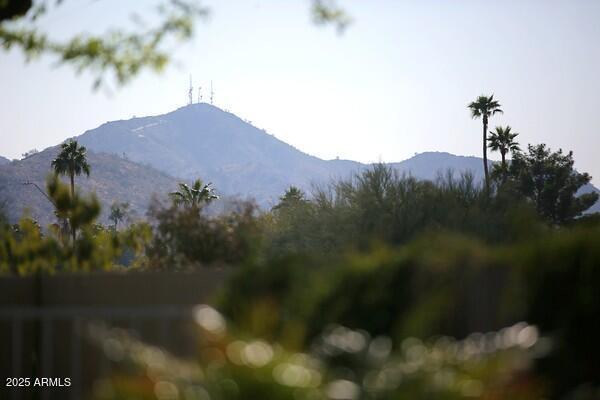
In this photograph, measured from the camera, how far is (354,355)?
128 inches

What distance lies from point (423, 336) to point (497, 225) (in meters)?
26.1

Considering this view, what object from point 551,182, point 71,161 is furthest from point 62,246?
point 71,161

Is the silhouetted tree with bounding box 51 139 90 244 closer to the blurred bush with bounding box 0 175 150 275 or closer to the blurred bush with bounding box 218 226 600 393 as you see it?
the blurred bush with bounding box 0 175 150 275

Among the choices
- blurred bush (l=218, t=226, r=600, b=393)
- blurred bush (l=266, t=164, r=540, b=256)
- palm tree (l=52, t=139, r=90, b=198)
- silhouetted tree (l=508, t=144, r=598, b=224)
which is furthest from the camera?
palm tree (l=52, t=139, r=90, b=198)

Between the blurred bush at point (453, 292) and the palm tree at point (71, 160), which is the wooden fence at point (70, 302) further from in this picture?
the palm tree at point (71, 160)

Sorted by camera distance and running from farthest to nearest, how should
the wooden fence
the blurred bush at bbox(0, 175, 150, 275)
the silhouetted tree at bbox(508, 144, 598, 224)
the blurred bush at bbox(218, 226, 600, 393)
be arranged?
the silhouetted tree at bbox(508, 144, 598, 224) → the blurred bush at bbox(0, 175, 150, 275) → the wooden fence → the blurred bush at bbox(218, 226, 600, 393)

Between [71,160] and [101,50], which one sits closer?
[101,50]

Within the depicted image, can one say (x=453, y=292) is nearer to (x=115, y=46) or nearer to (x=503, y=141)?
(x=115, y=46)

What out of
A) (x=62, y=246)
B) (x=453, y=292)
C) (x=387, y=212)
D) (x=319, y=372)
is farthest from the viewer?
(x=387, y=212)

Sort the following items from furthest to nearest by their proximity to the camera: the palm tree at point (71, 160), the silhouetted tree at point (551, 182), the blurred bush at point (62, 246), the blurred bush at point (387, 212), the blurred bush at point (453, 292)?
the palm tree at point (71, 160), the silhouetted tree at point (551, 182), the blurred bush at point (387, 212), the blurred bush at point (62, 246), the blurred bush at point (453, 292)

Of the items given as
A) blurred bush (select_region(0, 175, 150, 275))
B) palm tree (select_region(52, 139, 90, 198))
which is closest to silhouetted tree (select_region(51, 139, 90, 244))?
palm tree (select_region(52, 139, 90, 198))

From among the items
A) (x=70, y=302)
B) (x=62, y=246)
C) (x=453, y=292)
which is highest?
(x=62, y=246)

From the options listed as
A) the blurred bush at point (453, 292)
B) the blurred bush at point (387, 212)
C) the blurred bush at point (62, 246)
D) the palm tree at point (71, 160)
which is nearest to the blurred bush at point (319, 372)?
the blurred bush at point (453, 292)

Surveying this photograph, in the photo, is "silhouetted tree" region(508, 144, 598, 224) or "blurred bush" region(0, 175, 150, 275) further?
"silhouetted tree" region(508, 144, 598, 224)
